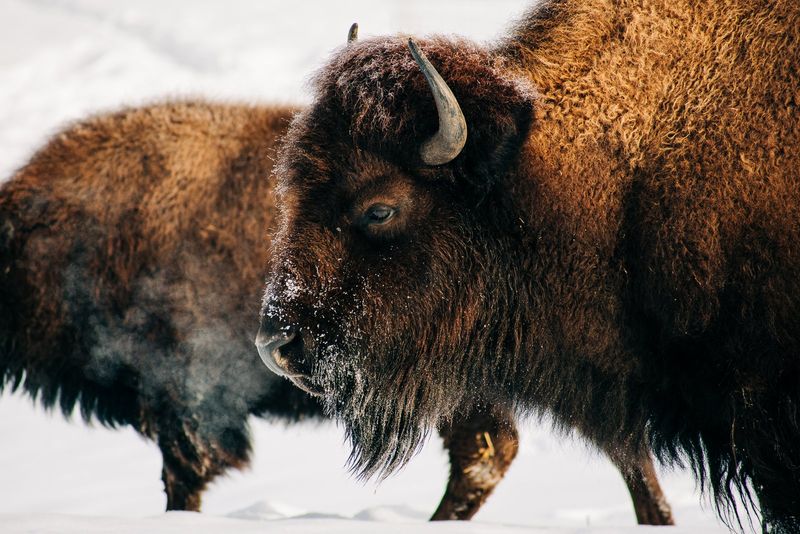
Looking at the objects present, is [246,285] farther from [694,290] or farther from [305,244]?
[694,290]

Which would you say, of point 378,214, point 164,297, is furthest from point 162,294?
point 378,214

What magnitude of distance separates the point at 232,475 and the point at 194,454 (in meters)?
2.58

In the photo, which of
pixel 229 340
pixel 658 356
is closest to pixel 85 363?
pixel 229 340

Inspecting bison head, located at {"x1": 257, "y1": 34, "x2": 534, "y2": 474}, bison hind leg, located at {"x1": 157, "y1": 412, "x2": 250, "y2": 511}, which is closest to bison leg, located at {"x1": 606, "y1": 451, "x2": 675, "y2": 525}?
bison head, located at {"x1": 257, "y1": 34, "x2": 534, "y2": 474}

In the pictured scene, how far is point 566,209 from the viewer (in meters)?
2.63

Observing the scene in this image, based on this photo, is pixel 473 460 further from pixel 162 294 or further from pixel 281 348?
pixel 281 348

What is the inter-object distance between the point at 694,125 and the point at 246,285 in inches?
108

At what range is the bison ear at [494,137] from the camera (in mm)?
2570

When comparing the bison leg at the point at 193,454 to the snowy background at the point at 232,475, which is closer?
the snowy background at the point at 232,475

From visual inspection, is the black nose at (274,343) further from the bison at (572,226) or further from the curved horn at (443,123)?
the curved horn at (443,123)

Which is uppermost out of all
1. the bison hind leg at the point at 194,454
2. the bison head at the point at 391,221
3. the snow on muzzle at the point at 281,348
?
the bison head at the point at 391,221

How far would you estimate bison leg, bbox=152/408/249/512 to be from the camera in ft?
15.9

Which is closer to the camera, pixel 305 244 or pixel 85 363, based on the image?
pixel 305 244

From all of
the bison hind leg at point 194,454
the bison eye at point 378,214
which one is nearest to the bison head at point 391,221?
the bison eye at point 378,214
